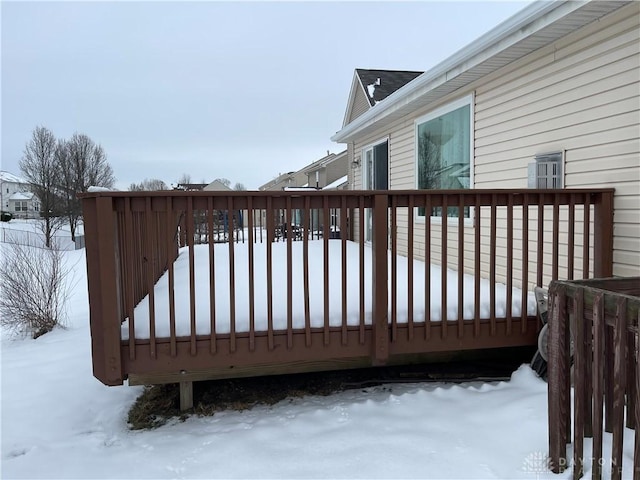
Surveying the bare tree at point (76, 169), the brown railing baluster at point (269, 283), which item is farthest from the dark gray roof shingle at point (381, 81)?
the bare tree at point (76, 169)

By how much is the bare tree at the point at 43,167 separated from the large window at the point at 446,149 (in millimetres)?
21136

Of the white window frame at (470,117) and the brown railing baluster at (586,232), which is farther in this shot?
the white window frame at (470,117)

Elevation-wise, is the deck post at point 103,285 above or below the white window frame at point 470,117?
below

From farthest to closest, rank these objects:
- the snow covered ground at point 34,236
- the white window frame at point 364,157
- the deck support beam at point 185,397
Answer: the snow covered ground at point 34,236
the white window frame at point 364,157
the deck support beam at point 185,397

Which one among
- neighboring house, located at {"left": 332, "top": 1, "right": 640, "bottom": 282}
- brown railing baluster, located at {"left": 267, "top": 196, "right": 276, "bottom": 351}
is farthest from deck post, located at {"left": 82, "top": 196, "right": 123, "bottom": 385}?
neighboring house, located at {"left": 332, "top": 1, "right": 640, "bottom": 282}

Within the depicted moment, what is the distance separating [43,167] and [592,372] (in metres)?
25.6

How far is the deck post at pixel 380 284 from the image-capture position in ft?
9.57

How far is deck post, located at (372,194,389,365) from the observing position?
115 inches

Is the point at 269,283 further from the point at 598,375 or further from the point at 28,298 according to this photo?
the point at 28,298

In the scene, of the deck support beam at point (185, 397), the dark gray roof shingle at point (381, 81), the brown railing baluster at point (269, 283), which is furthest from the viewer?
the dark gray roof shingle at point (381, 81)

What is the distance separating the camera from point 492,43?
3869 mm

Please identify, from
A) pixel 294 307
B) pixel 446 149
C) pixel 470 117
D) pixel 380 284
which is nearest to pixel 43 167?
pixel 446 149

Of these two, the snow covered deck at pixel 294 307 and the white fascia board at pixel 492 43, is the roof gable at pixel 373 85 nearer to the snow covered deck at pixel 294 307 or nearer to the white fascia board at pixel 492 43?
the white fascia board at pixel 492 43

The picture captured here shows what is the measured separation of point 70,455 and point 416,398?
2.17m
